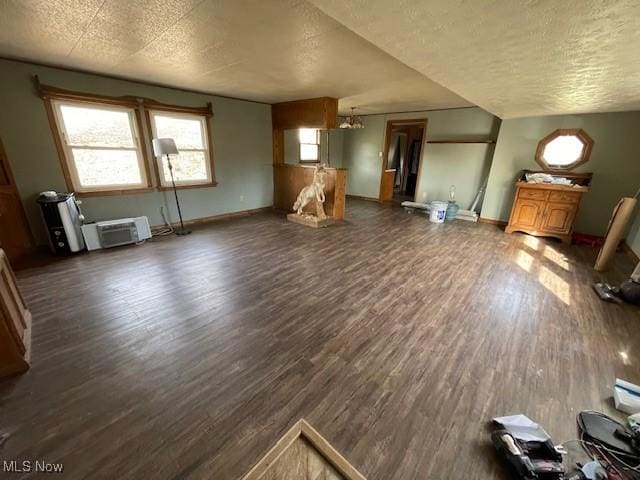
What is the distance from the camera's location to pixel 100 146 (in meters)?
3.95

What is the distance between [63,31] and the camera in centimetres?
230

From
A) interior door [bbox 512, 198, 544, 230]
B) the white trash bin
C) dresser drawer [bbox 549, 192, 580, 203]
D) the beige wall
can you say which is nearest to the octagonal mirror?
dresser drawer [bbox 549, 192, 580, 203]

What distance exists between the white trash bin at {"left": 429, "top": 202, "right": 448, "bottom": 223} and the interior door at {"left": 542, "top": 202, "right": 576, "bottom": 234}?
165 centimetres

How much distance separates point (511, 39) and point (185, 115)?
16.1ft

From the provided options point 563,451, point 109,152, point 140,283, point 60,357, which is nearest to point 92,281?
point 140,283

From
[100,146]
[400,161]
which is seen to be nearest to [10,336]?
[100,146]

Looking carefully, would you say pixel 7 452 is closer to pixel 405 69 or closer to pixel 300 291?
pixel 300 291

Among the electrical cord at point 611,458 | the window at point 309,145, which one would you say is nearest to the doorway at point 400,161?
the window at point 309,145

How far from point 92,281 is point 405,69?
4.43 meters

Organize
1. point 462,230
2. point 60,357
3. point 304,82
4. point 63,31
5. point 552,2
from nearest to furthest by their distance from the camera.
→ point 552,2
point 60,357
point 63,31
point 304,82
point 462,230

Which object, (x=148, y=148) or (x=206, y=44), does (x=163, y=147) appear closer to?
(x=148, y=148)

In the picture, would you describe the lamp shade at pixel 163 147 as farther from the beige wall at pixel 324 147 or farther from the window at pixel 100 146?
the beige wall at pixel 324 147

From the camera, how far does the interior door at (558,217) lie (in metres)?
4.30

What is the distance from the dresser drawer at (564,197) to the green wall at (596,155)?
0.63 metres
